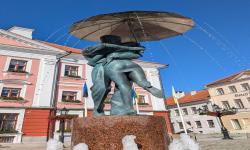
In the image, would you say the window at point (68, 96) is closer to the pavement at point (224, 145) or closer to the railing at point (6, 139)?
the railing at point (6, 139)

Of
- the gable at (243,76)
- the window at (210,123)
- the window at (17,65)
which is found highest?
the gable at (243,76)

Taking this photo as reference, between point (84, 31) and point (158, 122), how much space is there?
11.3ft

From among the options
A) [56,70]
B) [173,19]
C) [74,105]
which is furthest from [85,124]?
[56,70]

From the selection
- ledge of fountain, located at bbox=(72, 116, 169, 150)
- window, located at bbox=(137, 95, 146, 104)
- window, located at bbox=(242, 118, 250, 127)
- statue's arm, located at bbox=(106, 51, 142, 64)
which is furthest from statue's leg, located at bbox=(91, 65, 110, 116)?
window, located at bbox=(242, 118, 250, 127)

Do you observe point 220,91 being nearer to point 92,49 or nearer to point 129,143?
point 92,49

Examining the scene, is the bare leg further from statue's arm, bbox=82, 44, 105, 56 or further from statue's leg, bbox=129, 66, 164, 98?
statue's arm, bbox=82, 44, 105, 56

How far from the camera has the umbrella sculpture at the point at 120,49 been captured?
14.8 feet

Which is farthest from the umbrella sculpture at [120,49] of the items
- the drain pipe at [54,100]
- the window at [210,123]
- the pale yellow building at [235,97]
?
the window at [210,123]

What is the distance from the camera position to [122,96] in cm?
443

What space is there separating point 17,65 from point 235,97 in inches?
1370

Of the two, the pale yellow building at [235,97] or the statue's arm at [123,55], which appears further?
the pale yellow building at [235,97]

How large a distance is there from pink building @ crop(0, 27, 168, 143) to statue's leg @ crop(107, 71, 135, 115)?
16.0 meters

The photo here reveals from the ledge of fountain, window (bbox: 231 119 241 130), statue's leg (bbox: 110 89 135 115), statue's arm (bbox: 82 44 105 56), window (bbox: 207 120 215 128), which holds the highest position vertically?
window (bbox: 207 120 215 128)

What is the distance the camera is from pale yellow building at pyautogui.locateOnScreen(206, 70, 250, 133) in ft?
114
